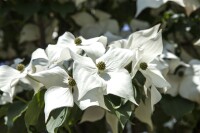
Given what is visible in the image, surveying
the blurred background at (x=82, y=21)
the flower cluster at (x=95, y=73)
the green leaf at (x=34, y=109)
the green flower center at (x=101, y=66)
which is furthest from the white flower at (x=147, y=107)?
the blurred background at (x=82, y=21)

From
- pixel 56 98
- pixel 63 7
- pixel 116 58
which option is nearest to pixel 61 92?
pixel 56 98

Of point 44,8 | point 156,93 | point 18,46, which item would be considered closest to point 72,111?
point 156,93

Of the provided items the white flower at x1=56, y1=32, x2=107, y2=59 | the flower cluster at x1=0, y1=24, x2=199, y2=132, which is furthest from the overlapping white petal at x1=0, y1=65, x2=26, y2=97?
the white flower at x1=56, y1=32, x2=107, y2=59

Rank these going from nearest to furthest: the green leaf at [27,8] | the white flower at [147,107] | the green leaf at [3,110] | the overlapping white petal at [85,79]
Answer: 1. the overlapping white petal at [85,79]
2. the white flower at [147,107]
3. the green leaf at [3,110]
4. the green leaf at [27,8]

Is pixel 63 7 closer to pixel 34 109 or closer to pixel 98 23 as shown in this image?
pixel 98 23

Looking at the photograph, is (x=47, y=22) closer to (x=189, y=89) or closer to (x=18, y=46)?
(x=18, y=46)

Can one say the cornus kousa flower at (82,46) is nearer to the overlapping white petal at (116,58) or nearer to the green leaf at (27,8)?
the overlapping white petal at (116,58)
